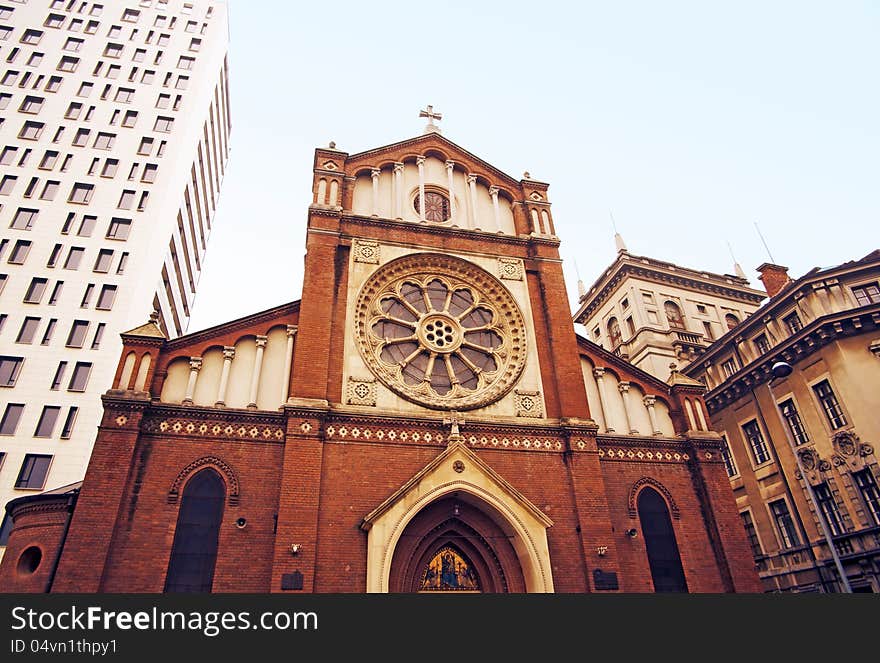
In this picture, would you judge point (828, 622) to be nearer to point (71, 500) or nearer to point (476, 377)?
point (476, 377)

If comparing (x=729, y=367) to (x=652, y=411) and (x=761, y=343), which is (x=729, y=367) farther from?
(x=652, y=411)

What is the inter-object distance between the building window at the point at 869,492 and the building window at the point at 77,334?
135 feet

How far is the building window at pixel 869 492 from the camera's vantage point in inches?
914

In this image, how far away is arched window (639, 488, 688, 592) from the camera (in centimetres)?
1705

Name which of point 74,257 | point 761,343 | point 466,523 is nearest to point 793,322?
point 761,343

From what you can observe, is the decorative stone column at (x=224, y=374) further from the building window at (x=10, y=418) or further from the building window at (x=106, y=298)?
the building window at (x=106, y=298)

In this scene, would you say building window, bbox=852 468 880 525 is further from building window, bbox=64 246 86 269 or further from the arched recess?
building window, bbox=64 246 86 269

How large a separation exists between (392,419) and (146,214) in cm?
3301

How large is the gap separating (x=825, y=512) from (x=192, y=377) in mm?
26794

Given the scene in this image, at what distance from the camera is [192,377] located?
16594mm

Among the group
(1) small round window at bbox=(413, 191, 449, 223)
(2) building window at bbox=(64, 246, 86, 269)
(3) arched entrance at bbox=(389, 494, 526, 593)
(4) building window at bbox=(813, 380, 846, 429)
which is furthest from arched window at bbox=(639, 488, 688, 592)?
(2) building window at bbox=(64, 246, 86, 269)

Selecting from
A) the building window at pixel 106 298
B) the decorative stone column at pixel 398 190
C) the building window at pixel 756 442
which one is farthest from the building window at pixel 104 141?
the building window at pixel 756 442

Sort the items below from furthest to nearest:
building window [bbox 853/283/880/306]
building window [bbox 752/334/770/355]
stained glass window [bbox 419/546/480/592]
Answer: building window [bbox 752/334/770/355], building window [bbox 853/283/880/306], stained glass window [bbox 419/546/480/592]

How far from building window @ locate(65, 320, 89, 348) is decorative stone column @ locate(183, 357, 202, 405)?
23415mm
